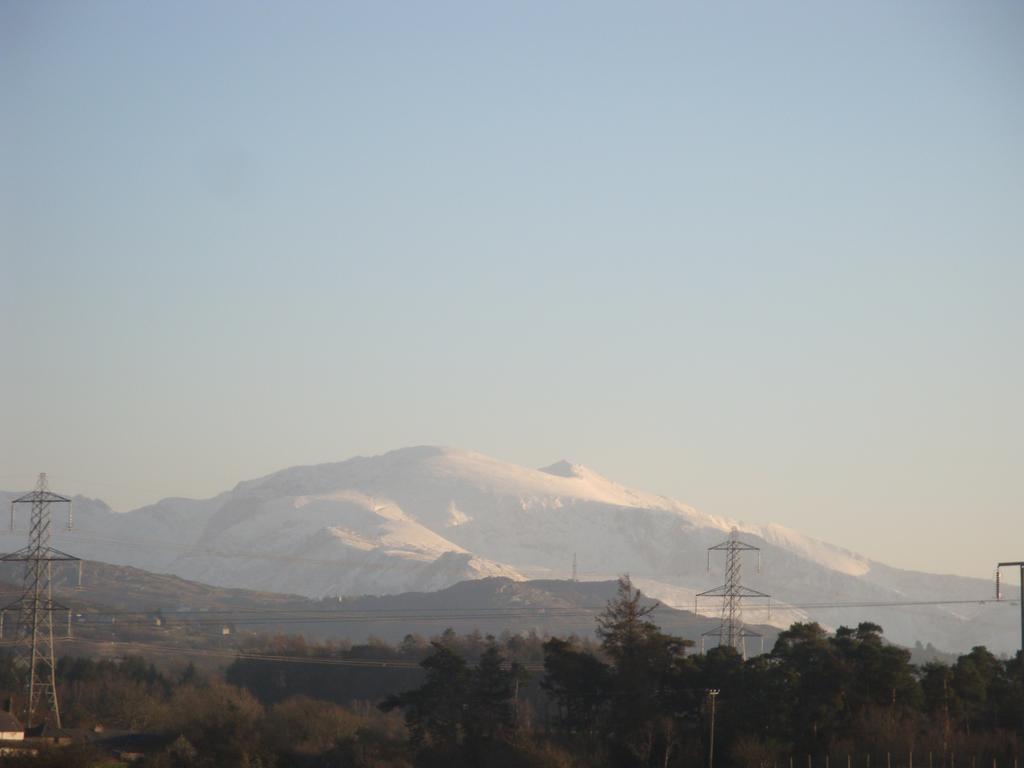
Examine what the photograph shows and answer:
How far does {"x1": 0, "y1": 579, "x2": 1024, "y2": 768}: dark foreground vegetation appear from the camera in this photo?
5716 cm

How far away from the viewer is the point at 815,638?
65500 mm

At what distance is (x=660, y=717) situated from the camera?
60.1m

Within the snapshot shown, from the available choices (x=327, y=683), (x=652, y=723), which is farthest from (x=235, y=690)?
(x=652, y=723)

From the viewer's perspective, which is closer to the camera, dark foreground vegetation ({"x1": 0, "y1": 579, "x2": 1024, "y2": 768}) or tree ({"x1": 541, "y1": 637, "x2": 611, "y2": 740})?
dark foreground vegetation ({"x1": 0, "y1": 579, "x2": 1024, "y2": 768})

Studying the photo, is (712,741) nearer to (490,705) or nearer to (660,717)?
(660,717)

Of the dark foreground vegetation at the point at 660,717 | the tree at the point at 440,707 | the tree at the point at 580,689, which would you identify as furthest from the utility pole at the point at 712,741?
the tree at the point at 440,707

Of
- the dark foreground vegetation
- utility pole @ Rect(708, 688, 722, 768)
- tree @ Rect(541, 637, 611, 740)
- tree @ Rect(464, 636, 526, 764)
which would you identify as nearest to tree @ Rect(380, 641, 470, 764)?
the dark foreground vegetation

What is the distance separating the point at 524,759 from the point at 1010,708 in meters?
22.9

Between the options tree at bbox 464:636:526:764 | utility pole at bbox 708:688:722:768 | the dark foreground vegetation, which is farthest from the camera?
tree at bbox 464:636:526:764

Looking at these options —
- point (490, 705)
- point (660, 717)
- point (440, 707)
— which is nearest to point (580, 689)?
point (490, 705)

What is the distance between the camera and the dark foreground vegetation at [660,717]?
5716 centimetres

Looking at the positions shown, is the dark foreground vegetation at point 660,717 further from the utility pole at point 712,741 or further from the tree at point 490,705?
the utility pole at point 712,741

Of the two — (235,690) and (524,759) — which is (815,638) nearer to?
(524,759)

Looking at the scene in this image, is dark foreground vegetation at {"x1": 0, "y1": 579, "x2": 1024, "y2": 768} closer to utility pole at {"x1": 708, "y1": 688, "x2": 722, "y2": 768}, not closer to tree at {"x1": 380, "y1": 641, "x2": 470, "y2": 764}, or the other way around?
tree at {"x1": 380, "y1": 641, "x2": 470, "y2": 764}
